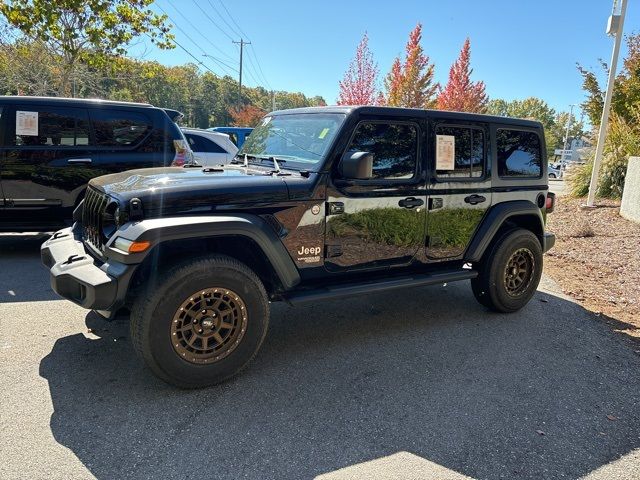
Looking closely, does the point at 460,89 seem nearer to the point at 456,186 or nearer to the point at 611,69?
the point at 611,69

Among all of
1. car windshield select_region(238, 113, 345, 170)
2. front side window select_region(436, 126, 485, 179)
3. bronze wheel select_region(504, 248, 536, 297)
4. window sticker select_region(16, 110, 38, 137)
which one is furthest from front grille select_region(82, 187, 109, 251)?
bronze wheel select_region(504, 248, 536, 297)

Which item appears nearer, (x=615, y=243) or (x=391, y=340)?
(x=391, y=340)

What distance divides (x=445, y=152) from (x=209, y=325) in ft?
8.48

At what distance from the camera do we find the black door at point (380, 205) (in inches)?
146

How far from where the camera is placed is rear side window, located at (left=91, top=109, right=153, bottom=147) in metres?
6.34

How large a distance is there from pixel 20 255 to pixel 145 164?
82.7 inches

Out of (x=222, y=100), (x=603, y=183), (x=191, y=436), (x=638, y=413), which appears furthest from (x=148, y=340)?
(x=222, y=100)

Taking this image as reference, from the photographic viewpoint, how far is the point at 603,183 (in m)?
12.5

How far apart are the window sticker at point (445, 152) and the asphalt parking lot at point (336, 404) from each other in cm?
154

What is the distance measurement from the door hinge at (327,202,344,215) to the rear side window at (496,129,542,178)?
1.95 meters

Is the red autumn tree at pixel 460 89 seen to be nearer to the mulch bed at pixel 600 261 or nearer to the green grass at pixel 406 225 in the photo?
the mulch bed at pixel 600 261

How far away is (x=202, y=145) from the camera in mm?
11109

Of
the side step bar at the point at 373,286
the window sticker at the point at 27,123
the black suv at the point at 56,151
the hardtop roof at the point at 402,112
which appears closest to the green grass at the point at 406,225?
the side step bar at the point at 373,286

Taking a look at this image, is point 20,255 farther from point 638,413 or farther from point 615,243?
point 615,243
